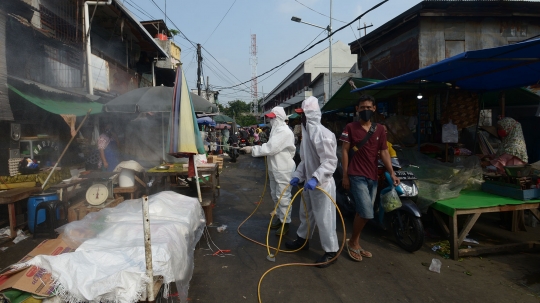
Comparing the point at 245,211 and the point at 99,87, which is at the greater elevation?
the point at 99,87

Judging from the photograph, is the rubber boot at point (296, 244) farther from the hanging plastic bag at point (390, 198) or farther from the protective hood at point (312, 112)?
the protective hood at point (312, 112)

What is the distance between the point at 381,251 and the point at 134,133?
27.8ft

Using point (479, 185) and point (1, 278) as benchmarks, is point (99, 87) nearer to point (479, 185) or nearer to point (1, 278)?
point (1, 278)

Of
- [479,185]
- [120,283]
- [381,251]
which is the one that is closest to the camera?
[120,283]

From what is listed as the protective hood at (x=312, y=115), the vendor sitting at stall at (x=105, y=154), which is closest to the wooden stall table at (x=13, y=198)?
the vendor sitting at stall at (x=105, y=154)

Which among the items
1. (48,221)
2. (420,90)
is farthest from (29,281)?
(420,90)

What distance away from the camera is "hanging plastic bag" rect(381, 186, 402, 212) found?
14.9 ft

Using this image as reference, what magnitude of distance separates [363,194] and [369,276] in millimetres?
992

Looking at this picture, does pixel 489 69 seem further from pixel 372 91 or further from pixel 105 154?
pixel 105 154

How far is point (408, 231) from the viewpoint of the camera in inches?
181

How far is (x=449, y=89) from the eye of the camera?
7.54m

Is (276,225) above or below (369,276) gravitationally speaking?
above

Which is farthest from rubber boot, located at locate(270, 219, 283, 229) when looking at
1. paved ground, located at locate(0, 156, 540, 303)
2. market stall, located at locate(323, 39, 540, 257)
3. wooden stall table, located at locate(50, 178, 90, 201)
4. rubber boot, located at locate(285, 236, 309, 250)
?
wooden stall table, located at locate(50, 178, 90, 201)

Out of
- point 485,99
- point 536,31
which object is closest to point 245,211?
point 485,99
